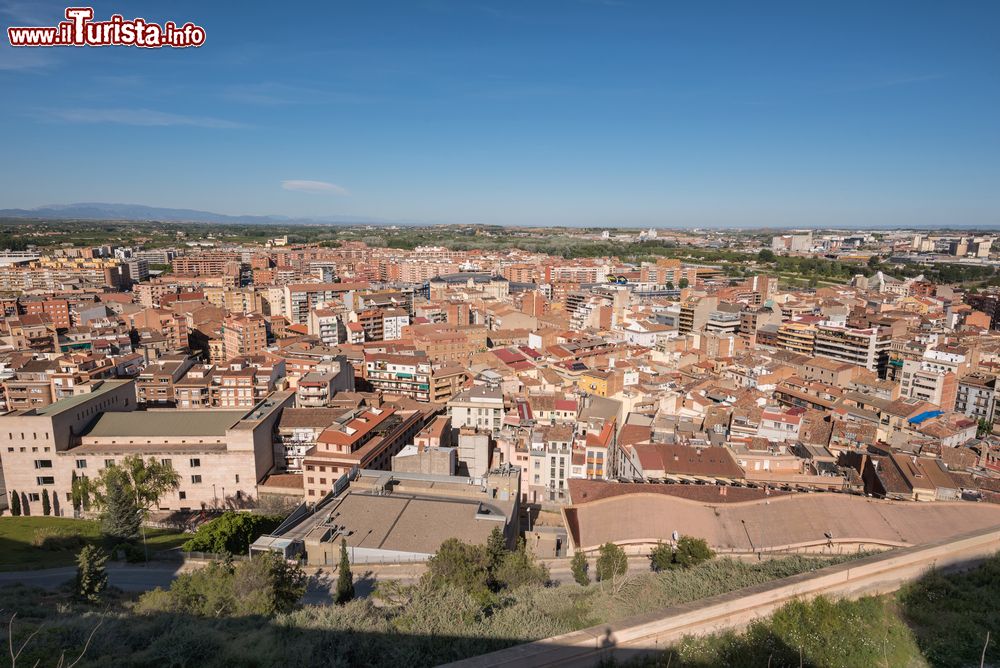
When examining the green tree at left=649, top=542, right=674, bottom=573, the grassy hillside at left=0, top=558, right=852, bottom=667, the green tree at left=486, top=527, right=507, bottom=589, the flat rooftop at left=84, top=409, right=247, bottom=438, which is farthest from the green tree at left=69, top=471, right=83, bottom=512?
the green tree at left=649, top=542, right=674, bottom=573

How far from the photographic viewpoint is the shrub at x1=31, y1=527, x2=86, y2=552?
41.7 ft

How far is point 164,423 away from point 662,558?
13.2 m

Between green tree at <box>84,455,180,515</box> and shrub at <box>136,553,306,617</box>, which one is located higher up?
shrub at <box>136,553,306,617</box>

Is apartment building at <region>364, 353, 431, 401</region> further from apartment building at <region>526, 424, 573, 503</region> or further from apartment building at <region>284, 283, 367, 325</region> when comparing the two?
apartment building at <region>284, 283, 367, 325</region>

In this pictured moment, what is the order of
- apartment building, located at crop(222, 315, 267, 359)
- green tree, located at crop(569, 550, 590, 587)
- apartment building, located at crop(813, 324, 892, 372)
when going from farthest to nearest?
apartment building, located at crop(222, 315, 267, 359) < apartment building, located at crop(813, 324, 892, 372) < green tree, located at crop(569, 550, 590, 587)

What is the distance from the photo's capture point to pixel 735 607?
4.27 meters

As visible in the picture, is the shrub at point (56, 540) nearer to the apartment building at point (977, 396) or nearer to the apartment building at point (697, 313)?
the apartment building at point (977, 396)

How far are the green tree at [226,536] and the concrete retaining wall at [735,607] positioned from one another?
382 inches

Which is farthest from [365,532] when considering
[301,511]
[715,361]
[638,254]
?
[638,254]

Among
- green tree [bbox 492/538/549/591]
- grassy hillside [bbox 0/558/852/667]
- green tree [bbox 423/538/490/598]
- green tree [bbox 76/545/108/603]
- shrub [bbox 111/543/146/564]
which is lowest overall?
shrub [bbox 111/543/146/564]

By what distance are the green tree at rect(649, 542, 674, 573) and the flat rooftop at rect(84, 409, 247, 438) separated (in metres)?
11.3

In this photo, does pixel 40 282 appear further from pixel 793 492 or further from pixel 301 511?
pixel 793 492

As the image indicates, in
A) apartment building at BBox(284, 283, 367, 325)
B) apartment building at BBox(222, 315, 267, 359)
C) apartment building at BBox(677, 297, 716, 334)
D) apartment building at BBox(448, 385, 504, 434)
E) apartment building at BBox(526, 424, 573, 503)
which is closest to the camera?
apartment building at BBox(526, 424, 573, 503)

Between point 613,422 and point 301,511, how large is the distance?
8.87m
